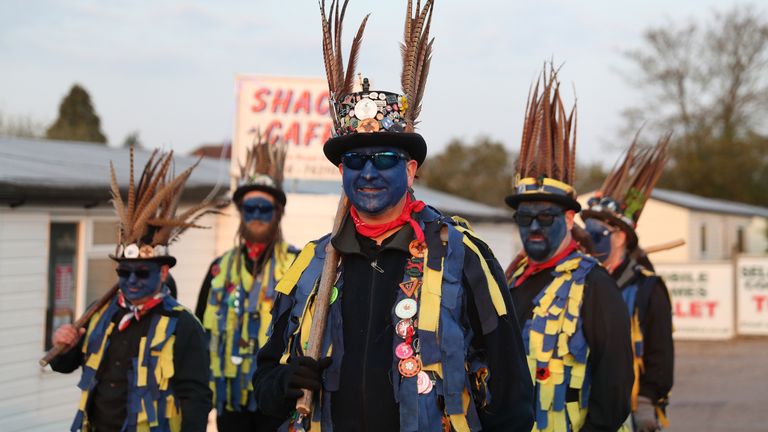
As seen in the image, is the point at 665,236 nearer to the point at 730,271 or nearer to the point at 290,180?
the point at 730,271

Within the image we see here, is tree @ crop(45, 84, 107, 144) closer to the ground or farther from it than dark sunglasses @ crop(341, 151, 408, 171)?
farther from it

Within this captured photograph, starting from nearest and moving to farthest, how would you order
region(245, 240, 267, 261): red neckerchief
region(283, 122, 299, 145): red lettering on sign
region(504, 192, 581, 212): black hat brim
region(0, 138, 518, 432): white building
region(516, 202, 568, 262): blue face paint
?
region(516, 202, 568, 262): blue face paint, region(504, 192, 581, 212): black hat brim, region(245, 240, 267, 261): red neckerchief, region(0, 138, 518, 432): white building, region(283, 122, 299, 145): red lettering on sign

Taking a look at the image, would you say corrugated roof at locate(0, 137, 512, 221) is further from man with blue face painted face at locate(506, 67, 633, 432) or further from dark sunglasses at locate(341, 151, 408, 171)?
dark sunglasses at locate(341, 151, 408, 171)

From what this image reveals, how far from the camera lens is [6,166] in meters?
8.38

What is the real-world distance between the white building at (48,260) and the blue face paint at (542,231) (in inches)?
176

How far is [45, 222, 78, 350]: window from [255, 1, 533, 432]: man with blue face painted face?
5960mm

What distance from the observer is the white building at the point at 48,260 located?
311 inches

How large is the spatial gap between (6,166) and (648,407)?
19.8ft

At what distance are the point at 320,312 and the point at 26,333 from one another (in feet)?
19.2

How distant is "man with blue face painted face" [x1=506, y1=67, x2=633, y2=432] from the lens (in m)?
4.73

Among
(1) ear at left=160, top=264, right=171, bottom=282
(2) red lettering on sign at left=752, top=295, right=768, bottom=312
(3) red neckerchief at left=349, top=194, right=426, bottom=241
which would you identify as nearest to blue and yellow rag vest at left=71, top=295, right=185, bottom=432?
(1) ear at left=160, top=264, right=171, bottom=282

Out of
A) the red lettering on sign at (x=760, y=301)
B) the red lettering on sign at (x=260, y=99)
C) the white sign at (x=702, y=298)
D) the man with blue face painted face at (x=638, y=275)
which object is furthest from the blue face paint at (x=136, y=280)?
the red lettering on sign at (x=760, y=301)

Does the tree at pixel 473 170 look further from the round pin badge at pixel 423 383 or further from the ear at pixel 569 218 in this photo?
the round pin badge at pixel 423 383

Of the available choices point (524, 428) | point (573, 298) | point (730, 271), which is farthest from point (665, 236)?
point (524, 428)
